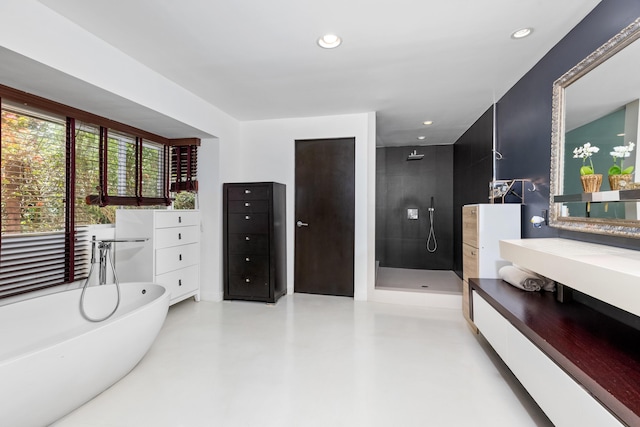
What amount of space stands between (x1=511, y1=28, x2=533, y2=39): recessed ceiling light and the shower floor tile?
8.85 ft

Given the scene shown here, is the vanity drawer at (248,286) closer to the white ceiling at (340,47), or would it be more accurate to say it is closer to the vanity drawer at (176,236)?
the vanity drawer at (176,236)

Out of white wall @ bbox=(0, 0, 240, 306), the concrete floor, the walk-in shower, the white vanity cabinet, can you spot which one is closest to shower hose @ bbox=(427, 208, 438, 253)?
the walk-in shower

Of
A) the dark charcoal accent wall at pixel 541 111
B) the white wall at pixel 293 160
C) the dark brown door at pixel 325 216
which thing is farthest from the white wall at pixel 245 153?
the dark charcoal accent wall at pixel 541 111

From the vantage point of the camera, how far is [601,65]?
1.80 m

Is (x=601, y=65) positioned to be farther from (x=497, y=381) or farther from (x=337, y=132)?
(x=337, y=132)

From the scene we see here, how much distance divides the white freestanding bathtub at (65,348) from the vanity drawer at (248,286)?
1.28 m

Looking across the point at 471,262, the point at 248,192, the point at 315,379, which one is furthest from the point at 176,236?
the point at 471,262

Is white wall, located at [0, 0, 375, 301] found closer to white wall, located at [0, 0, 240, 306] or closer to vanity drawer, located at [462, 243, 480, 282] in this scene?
white wall, located at [0, 0, 240, 306]

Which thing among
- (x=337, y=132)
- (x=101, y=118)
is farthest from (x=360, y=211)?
(x=101, y=118)

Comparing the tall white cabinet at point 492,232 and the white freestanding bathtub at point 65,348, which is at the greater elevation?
the tall white cabinet at point 492,232

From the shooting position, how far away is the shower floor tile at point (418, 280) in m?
3.94

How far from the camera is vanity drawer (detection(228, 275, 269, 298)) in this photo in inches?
147

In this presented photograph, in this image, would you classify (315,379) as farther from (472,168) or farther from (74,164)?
(472,168)

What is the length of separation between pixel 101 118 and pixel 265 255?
7.14 ft
